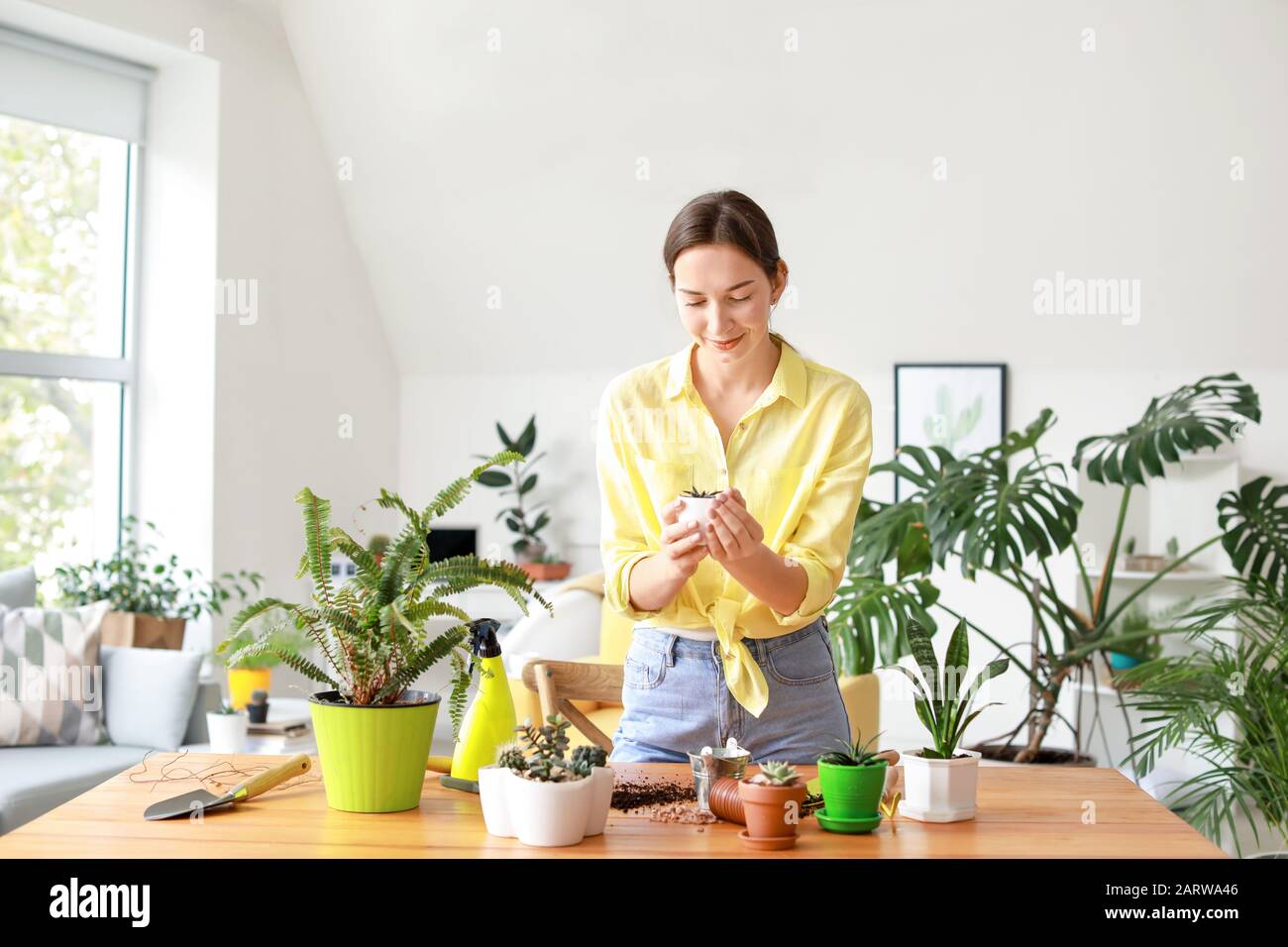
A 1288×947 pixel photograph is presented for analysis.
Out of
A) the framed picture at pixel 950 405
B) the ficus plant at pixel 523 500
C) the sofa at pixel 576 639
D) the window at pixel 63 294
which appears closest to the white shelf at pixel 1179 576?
the framed picture at pixel 950 405

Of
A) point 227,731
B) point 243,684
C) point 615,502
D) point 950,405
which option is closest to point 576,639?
point 243,684

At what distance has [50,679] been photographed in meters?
3.80

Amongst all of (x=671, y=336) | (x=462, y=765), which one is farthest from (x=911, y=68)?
(x=462, y=765)

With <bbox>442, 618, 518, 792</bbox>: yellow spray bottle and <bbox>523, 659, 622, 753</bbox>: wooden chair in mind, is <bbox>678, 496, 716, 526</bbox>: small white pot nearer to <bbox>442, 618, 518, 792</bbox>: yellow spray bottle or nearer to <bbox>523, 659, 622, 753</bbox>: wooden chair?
<bbox>442, 618, 518, 792</bbox>: yellow spray bottle

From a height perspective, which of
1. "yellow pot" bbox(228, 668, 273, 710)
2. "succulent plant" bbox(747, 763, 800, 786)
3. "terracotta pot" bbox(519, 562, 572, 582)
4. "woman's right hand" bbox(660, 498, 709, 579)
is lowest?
"yellow pot" bbox(228, 668, 273, 710)

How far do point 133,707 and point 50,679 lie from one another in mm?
253

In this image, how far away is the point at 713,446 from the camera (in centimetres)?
174

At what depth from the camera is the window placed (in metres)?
4.65

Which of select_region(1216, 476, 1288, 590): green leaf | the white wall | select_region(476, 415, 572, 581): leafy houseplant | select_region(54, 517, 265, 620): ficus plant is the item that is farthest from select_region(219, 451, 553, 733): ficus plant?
select_region(476, 415, 572, 581): leafy houseplant

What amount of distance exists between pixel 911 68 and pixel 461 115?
1.86 meters

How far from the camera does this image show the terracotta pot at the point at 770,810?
129 cm

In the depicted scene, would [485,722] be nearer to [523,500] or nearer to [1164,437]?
[1164,437]

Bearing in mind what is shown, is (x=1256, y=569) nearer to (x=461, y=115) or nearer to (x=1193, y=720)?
(x=1193, y=720)

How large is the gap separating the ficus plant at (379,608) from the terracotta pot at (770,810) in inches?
12.9
